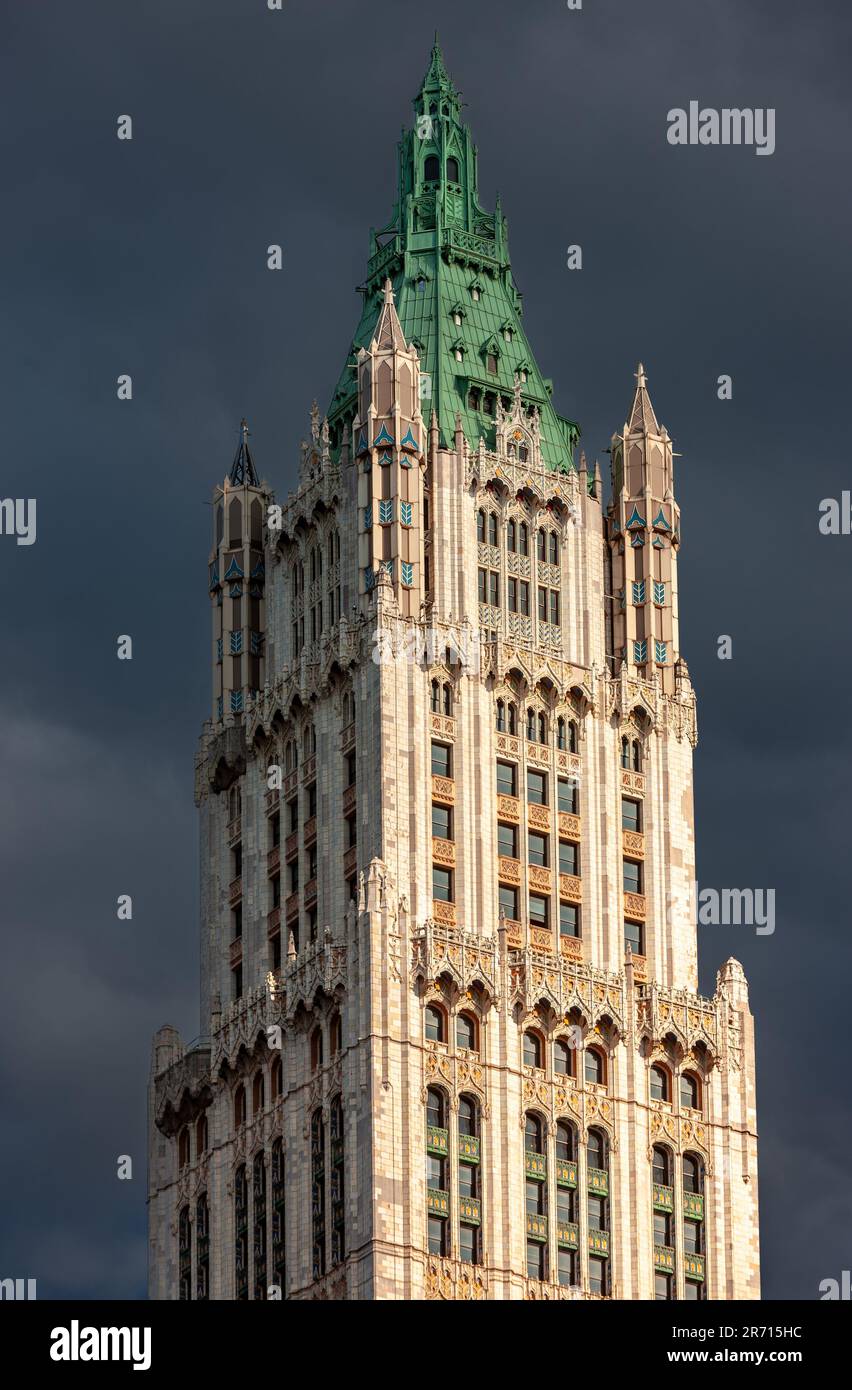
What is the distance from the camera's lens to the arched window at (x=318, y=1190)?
149625 mm

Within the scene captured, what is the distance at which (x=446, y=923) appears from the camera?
15362cm

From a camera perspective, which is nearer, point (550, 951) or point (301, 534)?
point (550, 951)

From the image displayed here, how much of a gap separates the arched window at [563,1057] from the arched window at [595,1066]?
2.23 feet

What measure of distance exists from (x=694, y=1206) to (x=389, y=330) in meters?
36.3

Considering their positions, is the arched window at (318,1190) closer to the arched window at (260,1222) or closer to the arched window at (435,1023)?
the arched window at (260,1222)

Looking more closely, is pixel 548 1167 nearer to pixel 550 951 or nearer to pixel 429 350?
pixel 550 951

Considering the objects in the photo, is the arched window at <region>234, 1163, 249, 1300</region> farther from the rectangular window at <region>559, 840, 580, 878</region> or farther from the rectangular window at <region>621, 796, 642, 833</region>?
the rectangular window at <region>621, 796, 642, 833</region>

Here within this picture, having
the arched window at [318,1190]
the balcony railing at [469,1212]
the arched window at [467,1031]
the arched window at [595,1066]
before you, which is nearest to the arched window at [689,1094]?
the arched window at [595,1066]

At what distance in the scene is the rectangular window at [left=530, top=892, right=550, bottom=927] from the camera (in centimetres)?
15625

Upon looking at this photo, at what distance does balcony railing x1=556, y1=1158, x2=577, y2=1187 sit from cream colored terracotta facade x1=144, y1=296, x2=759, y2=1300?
0.47ft

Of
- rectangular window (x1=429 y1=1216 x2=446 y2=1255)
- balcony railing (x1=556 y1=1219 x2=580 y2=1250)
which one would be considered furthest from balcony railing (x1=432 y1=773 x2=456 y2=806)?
rectangular window (x1=429 y1=1216 x2=446 y2=1255)

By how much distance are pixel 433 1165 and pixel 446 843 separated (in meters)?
12.8

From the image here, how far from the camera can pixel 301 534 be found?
167 metres
